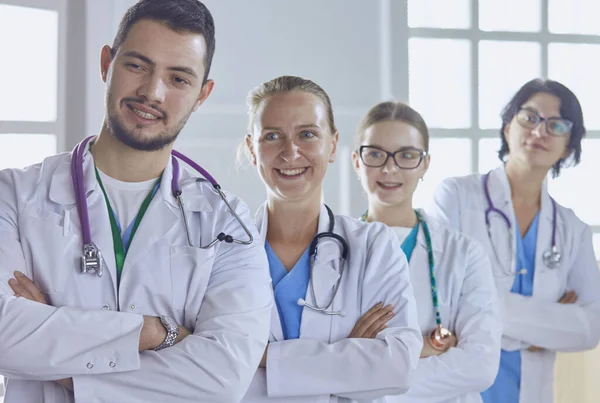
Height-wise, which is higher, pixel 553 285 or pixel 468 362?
pixel 553 285

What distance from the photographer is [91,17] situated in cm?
291

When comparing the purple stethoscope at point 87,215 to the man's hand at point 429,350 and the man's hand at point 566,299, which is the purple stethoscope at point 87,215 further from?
the man's hand at point 566,299

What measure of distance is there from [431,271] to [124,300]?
929mm

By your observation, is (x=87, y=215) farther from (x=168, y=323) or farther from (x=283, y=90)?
(x=283, y=90)

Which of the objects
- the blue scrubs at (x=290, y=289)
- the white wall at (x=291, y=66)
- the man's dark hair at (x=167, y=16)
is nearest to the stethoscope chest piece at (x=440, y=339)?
the blue scrubs at (x=290, y=289)

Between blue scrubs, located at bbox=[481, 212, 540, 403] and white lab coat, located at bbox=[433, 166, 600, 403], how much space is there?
21mm

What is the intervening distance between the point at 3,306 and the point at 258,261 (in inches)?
21.4

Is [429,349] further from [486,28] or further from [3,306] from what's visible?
[486,28]

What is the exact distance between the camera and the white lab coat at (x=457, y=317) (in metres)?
1.90

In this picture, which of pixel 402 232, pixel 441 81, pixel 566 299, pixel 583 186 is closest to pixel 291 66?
pixel 441 81

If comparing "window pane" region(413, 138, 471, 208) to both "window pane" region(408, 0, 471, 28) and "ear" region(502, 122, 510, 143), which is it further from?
"ear" region(502, 122, 510, 143)

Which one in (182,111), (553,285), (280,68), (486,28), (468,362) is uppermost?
(486,28)

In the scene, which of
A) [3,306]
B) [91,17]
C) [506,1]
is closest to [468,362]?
[3,306]

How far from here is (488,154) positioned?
3.68 meters
